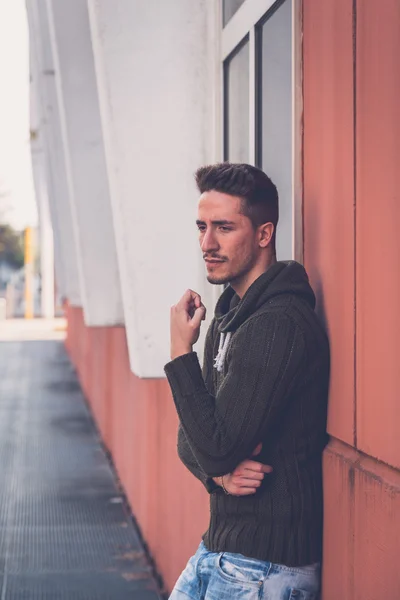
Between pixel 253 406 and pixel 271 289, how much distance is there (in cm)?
32

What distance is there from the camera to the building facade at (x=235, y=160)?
2.21 meters

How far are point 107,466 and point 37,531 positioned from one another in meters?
2.34

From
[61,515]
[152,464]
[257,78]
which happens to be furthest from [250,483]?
[61,515]

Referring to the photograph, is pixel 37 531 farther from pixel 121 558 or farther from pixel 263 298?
pixel 263 298

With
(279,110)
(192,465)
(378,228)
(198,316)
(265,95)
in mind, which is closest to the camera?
(378,228)

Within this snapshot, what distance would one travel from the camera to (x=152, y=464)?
19.7 ft

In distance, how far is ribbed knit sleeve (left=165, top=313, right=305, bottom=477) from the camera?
224cm

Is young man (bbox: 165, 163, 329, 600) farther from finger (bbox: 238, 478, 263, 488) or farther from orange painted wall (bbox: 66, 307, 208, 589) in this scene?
orange painted wall (bbox: 66, 307, 208, 589)

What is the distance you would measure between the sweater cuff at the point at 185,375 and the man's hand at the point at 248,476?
0.75 ft

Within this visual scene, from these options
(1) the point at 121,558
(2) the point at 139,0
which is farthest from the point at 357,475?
(1) the point at 121,558

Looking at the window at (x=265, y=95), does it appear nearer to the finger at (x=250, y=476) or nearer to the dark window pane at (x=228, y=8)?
the dark window pane at (x=228, y=8)

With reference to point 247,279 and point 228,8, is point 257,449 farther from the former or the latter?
point 228,8

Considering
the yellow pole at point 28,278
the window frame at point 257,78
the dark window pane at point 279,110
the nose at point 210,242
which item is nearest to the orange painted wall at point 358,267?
the window frame at point 257,78

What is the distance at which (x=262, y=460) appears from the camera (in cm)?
239
